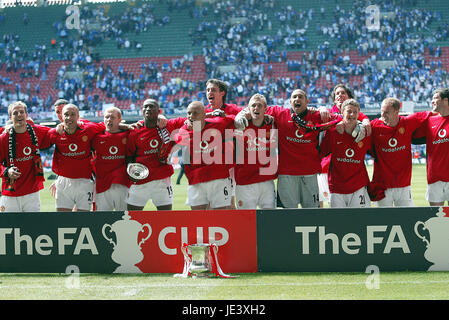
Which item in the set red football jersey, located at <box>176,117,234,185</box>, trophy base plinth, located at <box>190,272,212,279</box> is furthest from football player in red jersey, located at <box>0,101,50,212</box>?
trophy base plinth, located at <box>190,272,212,279</box>

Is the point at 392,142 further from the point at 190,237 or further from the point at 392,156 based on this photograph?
the point at 190,237

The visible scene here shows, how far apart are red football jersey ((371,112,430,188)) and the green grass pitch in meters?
1.40

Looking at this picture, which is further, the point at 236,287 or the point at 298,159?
the point at 298,159

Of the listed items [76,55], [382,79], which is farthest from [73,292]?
[76,55]

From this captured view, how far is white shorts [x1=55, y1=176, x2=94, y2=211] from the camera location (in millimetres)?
7797

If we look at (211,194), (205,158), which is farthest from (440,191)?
(205,158)

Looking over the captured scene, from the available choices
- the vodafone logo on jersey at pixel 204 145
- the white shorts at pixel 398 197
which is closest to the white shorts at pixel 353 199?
the white shorts at pixel 398 197

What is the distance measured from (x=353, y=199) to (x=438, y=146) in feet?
3.94

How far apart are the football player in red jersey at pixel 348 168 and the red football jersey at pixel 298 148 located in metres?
0.21

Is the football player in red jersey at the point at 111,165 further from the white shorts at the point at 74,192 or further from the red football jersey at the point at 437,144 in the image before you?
the red football jersey at the point at 437,144

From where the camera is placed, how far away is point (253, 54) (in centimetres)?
3912

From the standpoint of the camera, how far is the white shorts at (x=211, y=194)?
7.50 meters

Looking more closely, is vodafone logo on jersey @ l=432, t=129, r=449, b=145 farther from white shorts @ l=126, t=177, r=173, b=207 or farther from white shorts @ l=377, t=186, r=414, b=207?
white shorts @ l=126, t=177, r=173, b=207
